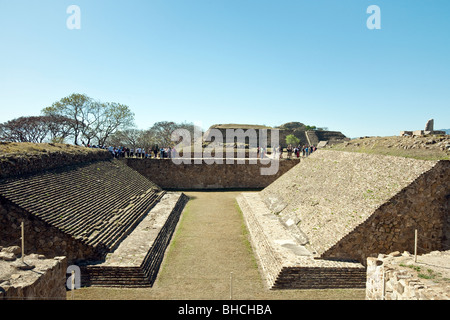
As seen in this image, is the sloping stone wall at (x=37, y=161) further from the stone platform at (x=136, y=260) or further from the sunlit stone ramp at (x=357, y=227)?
the sunlit stone ramp at (x=357, y=227)

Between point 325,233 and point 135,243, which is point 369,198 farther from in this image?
point 135,243

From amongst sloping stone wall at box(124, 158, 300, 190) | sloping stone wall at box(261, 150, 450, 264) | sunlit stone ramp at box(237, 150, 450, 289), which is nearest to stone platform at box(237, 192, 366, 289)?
sunlit stone ramp at box(237, 150, 450, 289)

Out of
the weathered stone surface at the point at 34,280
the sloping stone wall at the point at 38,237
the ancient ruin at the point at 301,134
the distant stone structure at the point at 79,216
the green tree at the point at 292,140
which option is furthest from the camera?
the green tree at the point at 292,140

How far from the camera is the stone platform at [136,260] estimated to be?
271 inches

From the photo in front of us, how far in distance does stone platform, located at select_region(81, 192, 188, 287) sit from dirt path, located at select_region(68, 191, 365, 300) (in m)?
0.21

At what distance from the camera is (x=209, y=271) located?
784cm

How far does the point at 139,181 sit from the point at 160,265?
8942 millimetres

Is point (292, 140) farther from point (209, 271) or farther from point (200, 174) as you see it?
point (209, 271)

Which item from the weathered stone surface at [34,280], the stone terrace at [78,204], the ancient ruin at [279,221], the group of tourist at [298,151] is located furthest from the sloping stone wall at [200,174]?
the weathered stone surface at [34,280]

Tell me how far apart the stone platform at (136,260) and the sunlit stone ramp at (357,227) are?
295 cm

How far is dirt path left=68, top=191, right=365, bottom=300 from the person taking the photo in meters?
6.58

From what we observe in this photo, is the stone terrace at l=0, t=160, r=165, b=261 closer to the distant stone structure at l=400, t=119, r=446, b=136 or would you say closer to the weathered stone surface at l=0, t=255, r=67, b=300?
the weathered stone surface at l=0, t=255, r=67, b=300

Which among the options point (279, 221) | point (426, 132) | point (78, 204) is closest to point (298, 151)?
point (426, 132)
